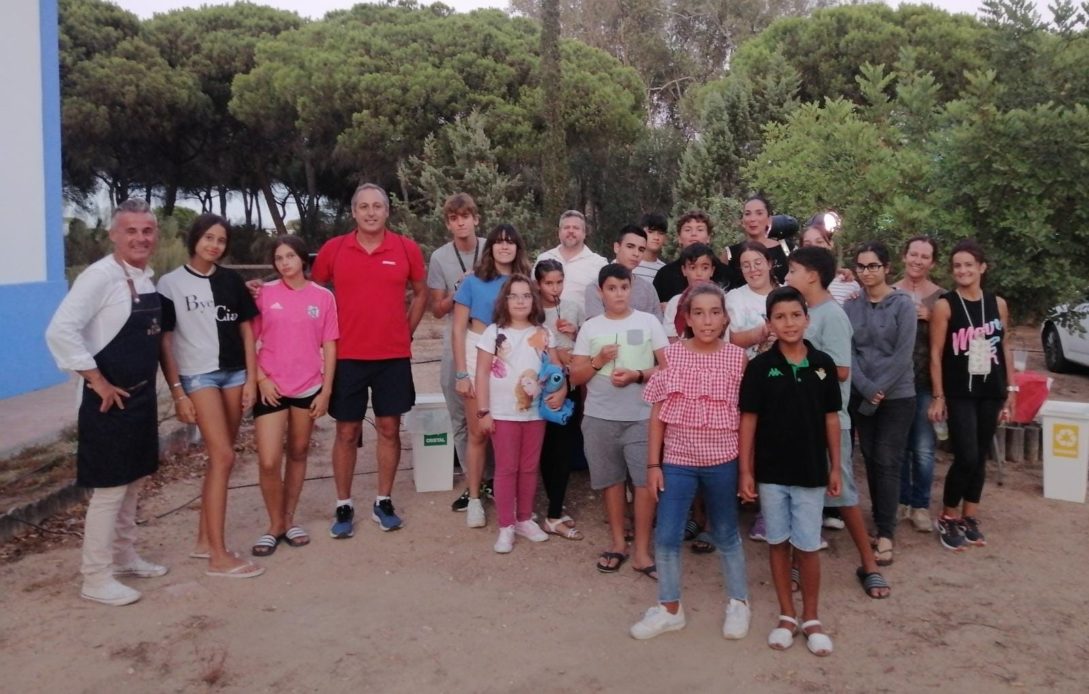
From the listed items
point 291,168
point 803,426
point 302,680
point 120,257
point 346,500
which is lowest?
point 302,680

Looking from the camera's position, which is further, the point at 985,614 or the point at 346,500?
the point at 346,500

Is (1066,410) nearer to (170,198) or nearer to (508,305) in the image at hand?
(508,305)

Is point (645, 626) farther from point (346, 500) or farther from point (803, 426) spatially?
point (346, 500)

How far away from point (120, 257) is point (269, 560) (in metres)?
1.75

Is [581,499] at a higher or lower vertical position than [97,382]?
lower

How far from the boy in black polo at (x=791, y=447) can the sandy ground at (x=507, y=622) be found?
0.97 ft

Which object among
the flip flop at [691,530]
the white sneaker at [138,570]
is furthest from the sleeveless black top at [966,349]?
the white sneaker at [138,570]

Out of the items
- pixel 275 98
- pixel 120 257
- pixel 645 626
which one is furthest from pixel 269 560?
pixel 275 98

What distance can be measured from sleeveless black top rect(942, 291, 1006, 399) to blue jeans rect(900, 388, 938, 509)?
0.18 m

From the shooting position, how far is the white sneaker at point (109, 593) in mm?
4000

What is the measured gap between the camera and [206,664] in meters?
3.46

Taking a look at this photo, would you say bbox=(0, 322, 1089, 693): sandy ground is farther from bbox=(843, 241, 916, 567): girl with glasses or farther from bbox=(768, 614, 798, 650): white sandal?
bbox=(843, 241, 916, 567): girl with glasses

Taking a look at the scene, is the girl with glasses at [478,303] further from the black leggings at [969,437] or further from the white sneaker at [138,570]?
the black leggings at [969,437]

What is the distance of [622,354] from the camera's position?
4.36m
